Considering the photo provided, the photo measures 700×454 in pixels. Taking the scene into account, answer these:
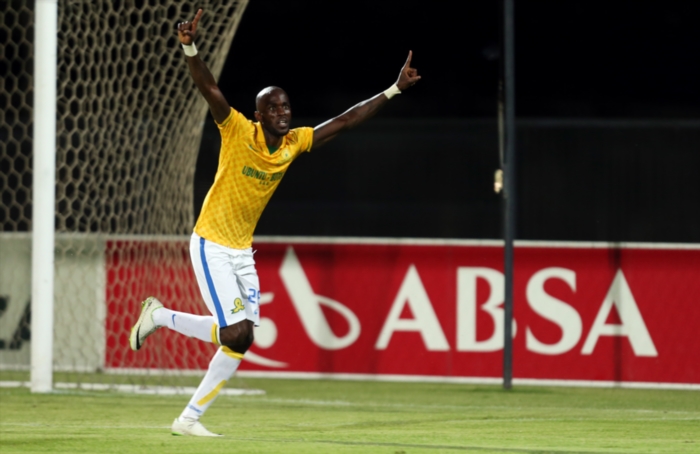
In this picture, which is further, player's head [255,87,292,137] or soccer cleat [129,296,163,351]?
soccer cleat [129,296,163,351]

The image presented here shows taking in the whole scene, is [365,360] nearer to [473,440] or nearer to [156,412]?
[156,412]

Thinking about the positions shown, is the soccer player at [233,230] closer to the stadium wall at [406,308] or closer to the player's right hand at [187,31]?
the player's right hand at [187,31]

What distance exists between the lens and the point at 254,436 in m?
5.81

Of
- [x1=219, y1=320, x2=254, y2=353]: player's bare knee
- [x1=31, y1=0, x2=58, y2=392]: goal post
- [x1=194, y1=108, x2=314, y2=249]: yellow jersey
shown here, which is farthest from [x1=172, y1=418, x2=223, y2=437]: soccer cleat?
[x1=31, y1=0, x2=58, y2=392]: goal post

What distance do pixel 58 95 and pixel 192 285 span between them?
5.41ft

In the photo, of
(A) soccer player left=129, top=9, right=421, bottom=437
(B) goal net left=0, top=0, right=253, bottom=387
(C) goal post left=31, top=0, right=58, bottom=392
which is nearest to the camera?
(A) soccer player left=129, top=9, right=421, bottom=437

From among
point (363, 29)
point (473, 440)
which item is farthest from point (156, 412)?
point (363, 29)

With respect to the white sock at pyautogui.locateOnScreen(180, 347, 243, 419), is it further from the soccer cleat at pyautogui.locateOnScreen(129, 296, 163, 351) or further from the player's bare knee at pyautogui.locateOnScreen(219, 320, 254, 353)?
the soccer cleat at pyautogui.locateOnScreen(129, 296, 163, 351)

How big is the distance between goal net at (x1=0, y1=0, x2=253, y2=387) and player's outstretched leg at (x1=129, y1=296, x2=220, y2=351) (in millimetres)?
2488

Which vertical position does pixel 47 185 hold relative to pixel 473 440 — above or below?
above

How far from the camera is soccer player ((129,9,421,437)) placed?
5.84m

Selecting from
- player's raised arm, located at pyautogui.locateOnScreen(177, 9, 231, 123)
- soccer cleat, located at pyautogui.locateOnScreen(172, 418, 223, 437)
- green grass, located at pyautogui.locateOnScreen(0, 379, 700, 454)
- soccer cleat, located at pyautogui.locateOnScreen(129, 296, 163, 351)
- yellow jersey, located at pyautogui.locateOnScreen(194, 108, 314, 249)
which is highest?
player's raised arm, located at pyautogui.locateOnScreen(177, 9, 231, 123)

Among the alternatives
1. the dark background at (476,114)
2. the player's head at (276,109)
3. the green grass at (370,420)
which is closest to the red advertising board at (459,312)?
the green grass at (370,420)

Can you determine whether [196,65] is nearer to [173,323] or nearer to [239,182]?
[239,182]
